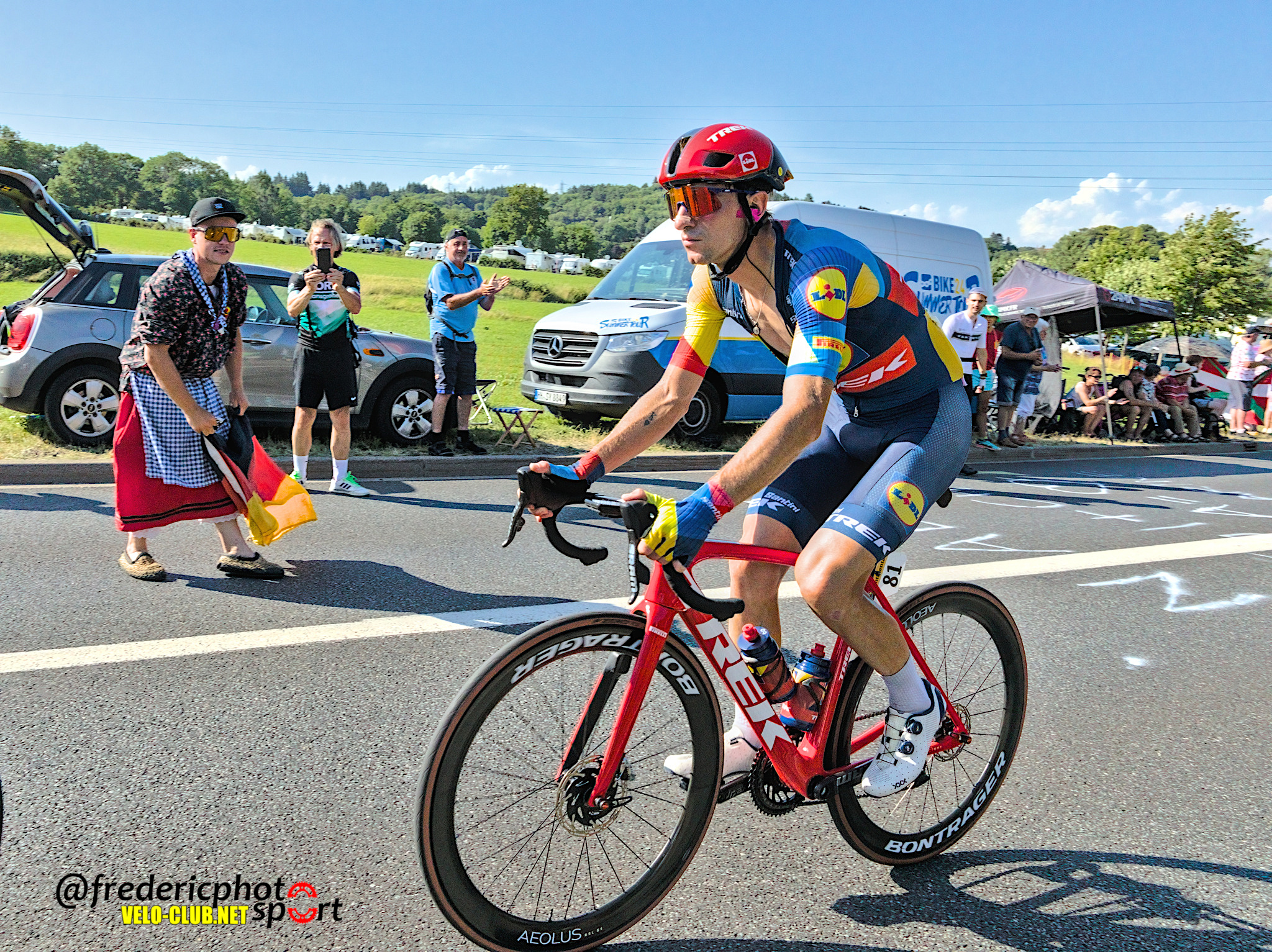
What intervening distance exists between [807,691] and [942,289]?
12.0 metres

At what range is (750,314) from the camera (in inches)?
112

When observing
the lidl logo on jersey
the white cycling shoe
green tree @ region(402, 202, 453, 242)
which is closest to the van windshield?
the lidl logo on jersey

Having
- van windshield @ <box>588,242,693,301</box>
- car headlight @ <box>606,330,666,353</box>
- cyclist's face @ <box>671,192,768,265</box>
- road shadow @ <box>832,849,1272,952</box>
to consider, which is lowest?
road shadow @ <box>832,849,1272,952</box>

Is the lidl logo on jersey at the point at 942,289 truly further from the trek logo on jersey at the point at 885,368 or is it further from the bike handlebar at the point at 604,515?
the bike handlebar at the point at 604,515

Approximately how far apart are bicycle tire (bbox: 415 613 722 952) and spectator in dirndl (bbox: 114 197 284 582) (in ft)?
11.6

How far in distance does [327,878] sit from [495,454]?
7.46 m

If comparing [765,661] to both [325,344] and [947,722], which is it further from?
[325,344]

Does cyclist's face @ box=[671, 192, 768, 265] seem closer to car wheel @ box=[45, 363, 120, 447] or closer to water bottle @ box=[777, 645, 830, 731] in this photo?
water bottle @ box=[777, 645, 830, 731]

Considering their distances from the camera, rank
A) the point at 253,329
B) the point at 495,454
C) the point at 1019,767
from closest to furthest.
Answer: the point at 1019,767
the point at 253,329
the point at 495,454

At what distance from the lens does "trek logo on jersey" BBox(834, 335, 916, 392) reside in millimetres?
2750

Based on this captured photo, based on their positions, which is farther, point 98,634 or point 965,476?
point 965,476

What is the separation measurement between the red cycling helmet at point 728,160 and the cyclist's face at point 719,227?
0.15 feet

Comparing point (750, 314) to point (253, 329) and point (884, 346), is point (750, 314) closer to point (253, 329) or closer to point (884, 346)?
point (884, 346)

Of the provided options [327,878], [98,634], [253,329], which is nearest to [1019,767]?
[327,878]
